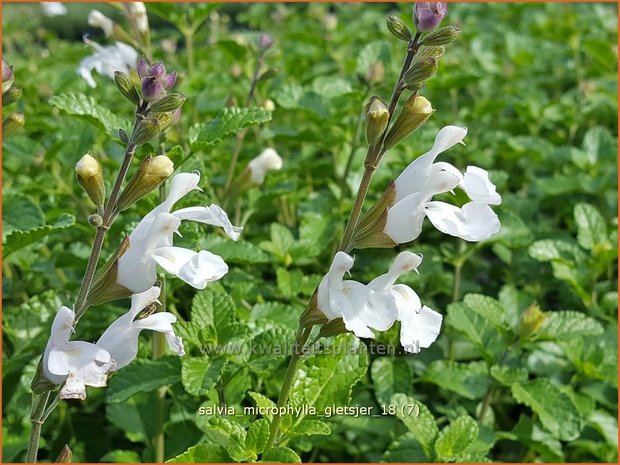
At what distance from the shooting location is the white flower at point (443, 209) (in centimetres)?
93

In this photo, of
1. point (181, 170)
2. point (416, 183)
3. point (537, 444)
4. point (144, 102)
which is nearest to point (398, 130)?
point (416, 183)

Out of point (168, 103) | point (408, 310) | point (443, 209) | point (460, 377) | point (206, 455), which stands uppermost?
point (168, 103)

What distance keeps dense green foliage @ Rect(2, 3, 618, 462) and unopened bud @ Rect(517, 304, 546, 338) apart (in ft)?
0.04

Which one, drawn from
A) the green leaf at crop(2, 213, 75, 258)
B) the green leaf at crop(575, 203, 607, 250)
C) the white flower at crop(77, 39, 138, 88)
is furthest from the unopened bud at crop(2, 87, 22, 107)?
the green leaf at crop(575, 203, 607, 250)

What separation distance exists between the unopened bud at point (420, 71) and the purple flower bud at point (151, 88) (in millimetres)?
325

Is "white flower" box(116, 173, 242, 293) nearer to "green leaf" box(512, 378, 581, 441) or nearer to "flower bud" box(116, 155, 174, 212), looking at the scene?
"flower bud" box(116, 155, 174, 212)

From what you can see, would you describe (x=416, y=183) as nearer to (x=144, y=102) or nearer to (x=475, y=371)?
(x=144, y=102)

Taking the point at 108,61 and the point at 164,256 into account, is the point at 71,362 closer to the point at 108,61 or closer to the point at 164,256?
the point at 164,256

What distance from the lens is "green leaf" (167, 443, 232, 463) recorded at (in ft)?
3.34

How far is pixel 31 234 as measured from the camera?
120 cm

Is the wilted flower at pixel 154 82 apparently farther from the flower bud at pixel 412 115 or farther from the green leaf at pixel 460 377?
the green leaf at pixel 460 377

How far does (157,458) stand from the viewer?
136 cm

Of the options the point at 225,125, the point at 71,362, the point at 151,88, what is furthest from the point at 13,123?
the point at 71,362

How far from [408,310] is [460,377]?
0.64 m
